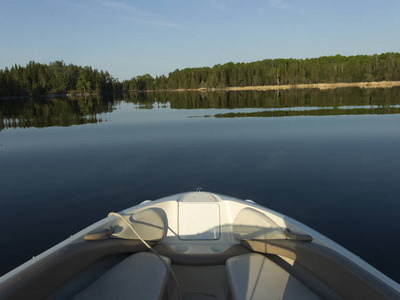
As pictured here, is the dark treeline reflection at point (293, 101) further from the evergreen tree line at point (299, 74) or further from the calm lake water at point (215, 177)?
the evergreen tree line at point (299, 74)

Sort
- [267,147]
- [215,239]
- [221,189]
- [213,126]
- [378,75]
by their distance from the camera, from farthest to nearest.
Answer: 1. [378,75]
2. [213,126]
3. [267,147]
4. [221,189]
5. [215,239]

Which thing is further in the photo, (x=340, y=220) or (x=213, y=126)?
(x=213, y=126)

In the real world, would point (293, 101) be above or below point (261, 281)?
above

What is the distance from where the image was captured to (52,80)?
13025 centimetres

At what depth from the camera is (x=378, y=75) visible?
13088 cm

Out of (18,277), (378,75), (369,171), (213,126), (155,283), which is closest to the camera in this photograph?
(18,277)

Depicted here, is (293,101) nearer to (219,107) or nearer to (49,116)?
(219,107)

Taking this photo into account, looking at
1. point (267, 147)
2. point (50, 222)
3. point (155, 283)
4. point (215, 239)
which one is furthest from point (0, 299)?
point (267, 147)

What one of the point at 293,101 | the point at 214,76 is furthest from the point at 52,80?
the point at 293,101

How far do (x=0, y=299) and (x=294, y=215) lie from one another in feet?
22.9

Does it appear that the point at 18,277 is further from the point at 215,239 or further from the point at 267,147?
the point at 267,147

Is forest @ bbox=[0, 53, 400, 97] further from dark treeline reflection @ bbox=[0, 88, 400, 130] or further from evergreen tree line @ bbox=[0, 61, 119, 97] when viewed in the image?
dark treeline reflection @ bbox=[0, 88, 400, 130]

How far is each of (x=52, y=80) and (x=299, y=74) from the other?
119815 mm

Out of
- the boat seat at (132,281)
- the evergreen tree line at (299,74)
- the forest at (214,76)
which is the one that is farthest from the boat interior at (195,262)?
the evergreen tree line at (299,74)
